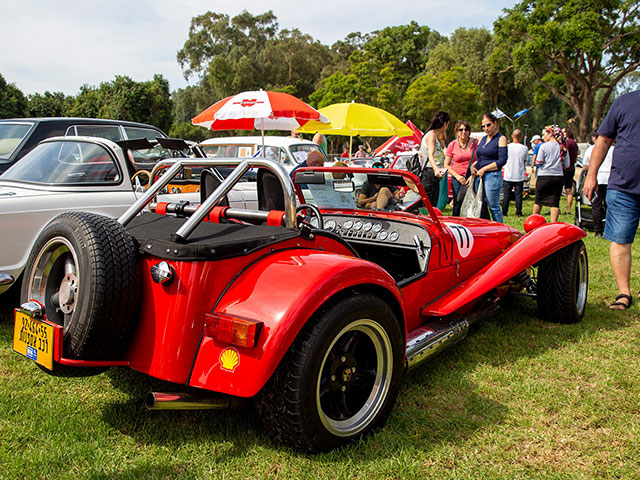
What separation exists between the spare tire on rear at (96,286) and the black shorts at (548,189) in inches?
316

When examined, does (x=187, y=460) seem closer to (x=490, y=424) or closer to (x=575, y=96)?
(x=490, y=424)

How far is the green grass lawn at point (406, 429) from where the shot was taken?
208 cm

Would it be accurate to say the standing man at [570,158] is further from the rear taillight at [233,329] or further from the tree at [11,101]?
the tree at [11,101]

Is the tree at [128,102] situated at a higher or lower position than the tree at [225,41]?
lower

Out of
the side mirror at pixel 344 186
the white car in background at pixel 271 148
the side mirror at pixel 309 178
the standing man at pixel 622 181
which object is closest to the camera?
the side mirror at pixel 309 178

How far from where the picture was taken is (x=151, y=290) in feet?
6.84

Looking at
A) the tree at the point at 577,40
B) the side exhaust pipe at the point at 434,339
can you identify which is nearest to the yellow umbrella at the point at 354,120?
the side exhaust pipe at the point at 434,339

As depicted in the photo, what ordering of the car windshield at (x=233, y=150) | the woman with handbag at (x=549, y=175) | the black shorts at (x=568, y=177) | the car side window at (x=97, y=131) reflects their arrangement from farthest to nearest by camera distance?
1. the car windshield at (x=233, y=150)
2. the black shorts at (x=568, y=177)
3. the woman with handbag at (x=549, y=175)
4. the car side window at (x=97, y=131)

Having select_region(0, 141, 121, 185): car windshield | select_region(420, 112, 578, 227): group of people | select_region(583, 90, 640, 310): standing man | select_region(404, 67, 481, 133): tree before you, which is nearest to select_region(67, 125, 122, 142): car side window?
select_region(0, 141, 121, 185): car windshield

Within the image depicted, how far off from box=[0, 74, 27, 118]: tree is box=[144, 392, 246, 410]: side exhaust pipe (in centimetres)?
5355

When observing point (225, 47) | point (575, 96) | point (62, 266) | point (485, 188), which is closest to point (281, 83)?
point (225, 47)

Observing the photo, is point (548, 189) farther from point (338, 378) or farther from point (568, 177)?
point (338, 378)

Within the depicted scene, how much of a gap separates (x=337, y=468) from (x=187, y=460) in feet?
2.14

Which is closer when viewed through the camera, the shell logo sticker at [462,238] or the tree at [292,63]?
the shell logo sticker at [462,238]
